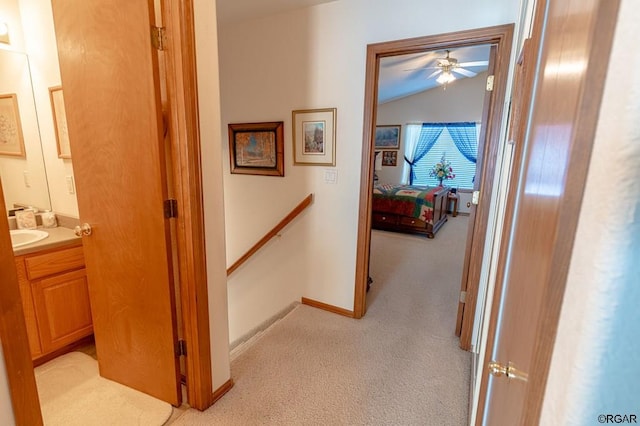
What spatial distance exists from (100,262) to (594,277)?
6.47 ft

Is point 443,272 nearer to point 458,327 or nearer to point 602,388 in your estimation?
point 458,327

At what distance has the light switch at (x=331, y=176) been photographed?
2.44 meters

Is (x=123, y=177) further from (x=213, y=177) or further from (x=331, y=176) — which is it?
(x=331, y=176)

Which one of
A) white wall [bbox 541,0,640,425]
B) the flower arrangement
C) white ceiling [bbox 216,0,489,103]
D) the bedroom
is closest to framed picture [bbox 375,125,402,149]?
the bedroom

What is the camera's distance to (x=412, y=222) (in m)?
5.12

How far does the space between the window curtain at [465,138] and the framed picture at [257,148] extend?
18.3 ft

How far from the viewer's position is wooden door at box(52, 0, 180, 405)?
131 centimetres

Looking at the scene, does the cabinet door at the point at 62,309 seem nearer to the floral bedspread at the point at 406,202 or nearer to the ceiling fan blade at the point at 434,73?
the floral bedspread at the point at 406,202

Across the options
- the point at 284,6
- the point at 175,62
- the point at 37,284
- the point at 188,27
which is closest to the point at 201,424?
the point at 37,284

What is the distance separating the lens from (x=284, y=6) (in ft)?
7.64

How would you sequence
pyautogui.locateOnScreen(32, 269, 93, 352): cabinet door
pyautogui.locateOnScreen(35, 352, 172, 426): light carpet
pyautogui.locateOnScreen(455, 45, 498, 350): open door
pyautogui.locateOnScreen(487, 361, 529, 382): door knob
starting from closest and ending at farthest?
pyautogui.locateOnScreen(487, 361, 529, 382): door knob, pyautogui.locateOnScreen(35, 352, 172, 426): light carpet, pyautogui.locateOnScreen(32, 269, 93, 352): cabinet door, pyautogui.locateOnScreen(455, 45, 498, 350): open door

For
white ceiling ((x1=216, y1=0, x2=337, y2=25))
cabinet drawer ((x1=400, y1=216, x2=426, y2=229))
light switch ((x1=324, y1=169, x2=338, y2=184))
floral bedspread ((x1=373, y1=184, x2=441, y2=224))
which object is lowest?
cabinet drawer ((x1=400, y1=216, x2=426, y2=229))

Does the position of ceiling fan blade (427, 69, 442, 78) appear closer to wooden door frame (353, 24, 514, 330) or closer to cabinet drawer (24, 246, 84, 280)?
wooden door frame (353, 24, 514, 330)

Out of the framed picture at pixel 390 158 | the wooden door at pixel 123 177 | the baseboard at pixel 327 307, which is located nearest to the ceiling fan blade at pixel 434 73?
the framed picture at pixel 390 158
